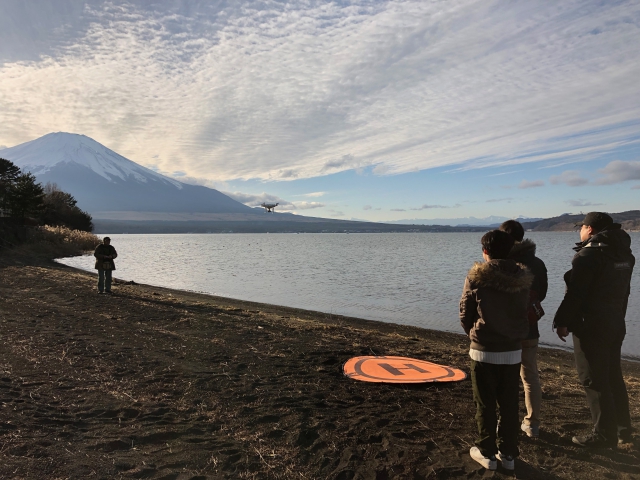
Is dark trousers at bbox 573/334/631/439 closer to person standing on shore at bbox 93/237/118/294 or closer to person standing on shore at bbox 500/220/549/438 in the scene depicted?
person standing on shore at bbox 500/220/549/438

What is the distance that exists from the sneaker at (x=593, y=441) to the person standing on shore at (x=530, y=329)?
381 millimetres

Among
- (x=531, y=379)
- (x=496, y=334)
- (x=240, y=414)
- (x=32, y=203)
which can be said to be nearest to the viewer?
(x=496, y=334)

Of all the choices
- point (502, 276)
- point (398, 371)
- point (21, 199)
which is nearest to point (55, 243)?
point (21, 199)

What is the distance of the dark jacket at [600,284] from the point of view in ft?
13.9

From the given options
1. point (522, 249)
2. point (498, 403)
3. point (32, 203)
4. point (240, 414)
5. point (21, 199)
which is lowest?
point (240, 414)

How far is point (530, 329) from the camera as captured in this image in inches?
167

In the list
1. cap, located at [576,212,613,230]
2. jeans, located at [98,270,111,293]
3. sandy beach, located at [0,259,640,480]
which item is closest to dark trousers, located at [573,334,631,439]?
sandy beach, located at [0,259,640,480]

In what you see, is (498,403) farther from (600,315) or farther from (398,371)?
(398,371)

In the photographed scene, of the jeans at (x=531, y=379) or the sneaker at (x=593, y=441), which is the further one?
the jeans at (x=531, y=379)

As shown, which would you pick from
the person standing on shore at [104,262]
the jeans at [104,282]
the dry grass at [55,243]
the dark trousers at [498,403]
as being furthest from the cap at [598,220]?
the dry grass at [55,243]

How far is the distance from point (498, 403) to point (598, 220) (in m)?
2.04

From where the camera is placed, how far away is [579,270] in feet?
13.9

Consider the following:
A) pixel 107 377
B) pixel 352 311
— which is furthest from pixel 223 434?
pixel 352 311

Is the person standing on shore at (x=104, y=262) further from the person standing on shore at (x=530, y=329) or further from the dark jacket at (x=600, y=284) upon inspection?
the dark jacket at (x=600, y=284)
